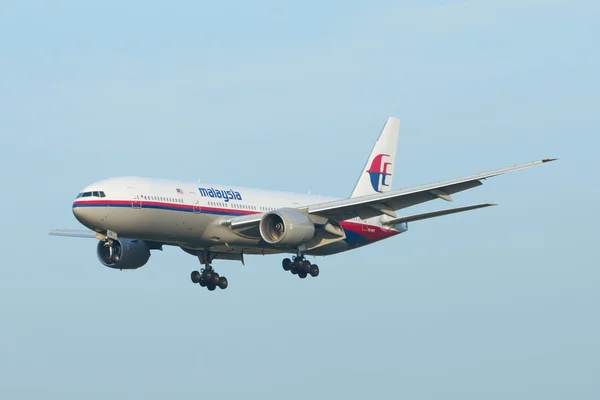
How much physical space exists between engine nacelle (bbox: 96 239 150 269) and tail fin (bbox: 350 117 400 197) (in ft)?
42.6

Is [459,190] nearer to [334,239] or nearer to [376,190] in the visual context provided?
[334,239]

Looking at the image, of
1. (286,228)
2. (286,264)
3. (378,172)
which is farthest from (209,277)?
(378,172)

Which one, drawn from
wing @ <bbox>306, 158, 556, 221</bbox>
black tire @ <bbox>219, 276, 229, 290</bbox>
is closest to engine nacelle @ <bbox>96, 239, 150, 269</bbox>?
black tire @ <bbox>219, 276, 229, 290</bbox>

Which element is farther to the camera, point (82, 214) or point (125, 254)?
point (125, 254)

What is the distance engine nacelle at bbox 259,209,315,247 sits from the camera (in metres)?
60.7

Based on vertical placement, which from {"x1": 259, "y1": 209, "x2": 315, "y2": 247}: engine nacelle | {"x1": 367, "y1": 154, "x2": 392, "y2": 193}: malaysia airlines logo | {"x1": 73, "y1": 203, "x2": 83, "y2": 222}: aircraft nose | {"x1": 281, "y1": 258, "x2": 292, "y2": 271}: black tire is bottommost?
{"x1": 281, "y1": 258, "x2": 292, "y2": 271}: black tire

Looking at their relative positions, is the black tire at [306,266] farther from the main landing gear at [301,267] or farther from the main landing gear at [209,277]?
the main landing gear at [209,277]

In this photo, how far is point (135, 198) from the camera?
2282 inches

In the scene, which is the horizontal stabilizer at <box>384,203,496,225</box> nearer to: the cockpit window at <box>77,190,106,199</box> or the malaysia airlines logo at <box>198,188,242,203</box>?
the malaysia airlines logo at <box>198,188,242,203</box>

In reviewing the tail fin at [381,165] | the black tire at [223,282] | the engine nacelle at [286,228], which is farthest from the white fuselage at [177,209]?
the tail fin at [381,165]

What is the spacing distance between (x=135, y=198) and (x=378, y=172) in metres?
19.0

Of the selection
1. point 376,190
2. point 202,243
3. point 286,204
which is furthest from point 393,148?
point 202,243

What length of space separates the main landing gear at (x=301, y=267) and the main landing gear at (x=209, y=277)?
3.49 metres

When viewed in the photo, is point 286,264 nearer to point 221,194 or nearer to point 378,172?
point 221,194
